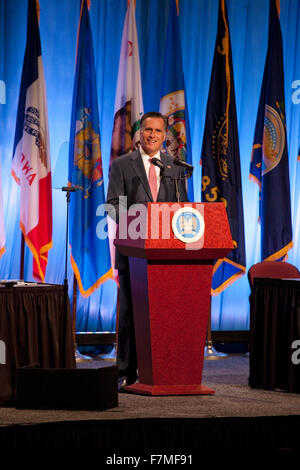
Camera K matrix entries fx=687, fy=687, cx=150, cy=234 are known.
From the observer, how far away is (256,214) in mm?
6781

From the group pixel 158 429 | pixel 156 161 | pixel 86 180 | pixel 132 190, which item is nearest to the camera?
pixel 158 429

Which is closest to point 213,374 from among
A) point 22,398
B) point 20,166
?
point 22,398

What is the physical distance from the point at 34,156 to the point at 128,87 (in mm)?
1041

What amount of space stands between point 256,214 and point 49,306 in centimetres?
329

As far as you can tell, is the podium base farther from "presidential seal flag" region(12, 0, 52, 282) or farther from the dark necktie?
"presidential seal flag" region(12, 0, 52, 282)

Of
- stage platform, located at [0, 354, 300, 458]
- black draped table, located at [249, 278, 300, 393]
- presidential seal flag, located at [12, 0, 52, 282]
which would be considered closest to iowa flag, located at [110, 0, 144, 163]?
presidential seal flag, located at [12, 0, 52, 282]

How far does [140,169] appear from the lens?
4215mm

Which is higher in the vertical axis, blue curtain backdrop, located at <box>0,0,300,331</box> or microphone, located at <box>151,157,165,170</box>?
blue curtain backdrop, located at <box>0,0,300,331</box>

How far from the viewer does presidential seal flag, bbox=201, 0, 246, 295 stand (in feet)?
20.2

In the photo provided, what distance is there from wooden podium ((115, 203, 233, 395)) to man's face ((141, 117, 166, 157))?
1.41 ft

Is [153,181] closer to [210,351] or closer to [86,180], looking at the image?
[86,180]

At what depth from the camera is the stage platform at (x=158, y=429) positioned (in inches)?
127

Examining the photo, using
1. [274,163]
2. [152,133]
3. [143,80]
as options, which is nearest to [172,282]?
[152,133]

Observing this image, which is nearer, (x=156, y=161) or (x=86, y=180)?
(x=156, y=161)
